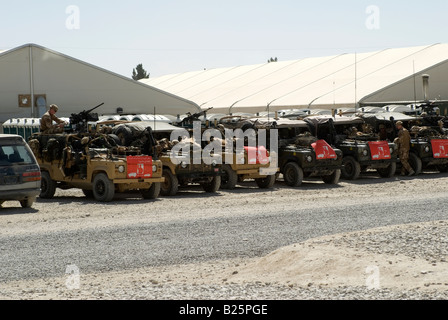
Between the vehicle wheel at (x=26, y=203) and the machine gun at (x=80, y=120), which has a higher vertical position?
the machine gun at (x=80, y=120)

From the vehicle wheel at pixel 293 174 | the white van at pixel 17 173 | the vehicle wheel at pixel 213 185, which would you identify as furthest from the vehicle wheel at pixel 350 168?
the white van at pixel 17 173

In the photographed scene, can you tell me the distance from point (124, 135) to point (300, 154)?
16.0ft

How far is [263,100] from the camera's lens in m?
43.1

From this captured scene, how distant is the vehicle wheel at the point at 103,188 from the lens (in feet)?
62.3

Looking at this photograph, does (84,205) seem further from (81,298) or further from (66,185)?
(81,298)

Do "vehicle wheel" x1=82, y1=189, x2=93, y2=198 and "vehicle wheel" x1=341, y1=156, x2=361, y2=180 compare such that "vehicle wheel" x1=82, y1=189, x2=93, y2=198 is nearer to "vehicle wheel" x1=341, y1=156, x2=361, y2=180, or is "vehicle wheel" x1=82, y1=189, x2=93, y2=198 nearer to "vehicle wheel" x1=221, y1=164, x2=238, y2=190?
"vehicle wheel" x1=221, y1=164, x2=238, y2=190

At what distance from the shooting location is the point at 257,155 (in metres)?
22.1

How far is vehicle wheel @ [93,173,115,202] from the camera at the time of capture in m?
19.0

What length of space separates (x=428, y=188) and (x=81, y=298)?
14.4m

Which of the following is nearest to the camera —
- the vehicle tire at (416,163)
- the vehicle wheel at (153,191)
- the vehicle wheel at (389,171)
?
the vehicle wheel at (153,191)

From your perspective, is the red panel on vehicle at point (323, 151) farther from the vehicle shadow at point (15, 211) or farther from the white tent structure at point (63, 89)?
the white tent structure at point (63, 89)

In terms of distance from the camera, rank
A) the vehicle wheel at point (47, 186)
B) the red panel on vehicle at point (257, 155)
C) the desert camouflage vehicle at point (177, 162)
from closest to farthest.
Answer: the vehicle wheel at point (47, 186)
the desert camouflage vehicle at point (177, 162)
the red panel on vehicle at point (257, 155)

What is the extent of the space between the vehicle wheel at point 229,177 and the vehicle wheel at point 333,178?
292cm

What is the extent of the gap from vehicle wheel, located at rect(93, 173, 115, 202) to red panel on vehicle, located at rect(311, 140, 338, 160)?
6.27 m
